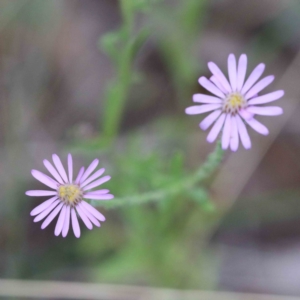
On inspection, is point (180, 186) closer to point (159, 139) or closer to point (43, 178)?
point (43, 178)

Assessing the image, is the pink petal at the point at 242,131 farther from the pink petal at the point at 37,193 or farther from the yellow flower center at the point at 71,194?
the pink petal at the point at 37,193

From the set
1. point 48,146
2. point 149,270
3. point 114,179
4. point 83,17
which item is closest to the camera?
point 114,179

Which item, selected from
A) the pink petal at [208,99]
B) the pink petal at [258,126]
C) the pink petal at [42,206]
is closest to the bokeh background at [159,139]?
the pink petal at [42,206]

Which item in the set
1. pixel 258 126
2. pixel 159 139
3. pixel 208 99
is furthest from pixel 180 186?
pixel 159 139

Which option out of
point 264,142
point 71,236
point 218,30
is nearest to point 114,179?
point 71,236

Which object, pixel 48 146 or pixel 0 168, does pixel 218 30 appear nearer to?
pixel 48 146
